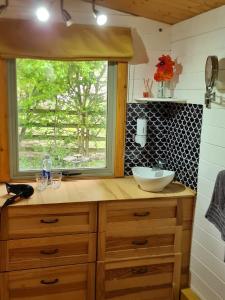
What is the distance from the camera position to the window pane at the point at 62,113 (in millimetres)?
2584

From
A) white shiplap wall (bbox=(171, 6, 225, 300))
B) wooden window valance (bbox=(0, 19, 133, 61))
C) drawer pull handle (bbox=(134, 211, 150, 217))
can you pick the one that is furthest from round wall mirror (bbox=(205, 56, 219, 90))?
drawer pull handle (bbox=(134, 211, 150, 217))

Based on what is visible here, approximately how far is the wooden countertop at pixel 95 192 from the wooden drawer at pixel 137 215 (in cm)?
5

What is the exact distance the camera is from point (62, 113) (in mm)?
2678

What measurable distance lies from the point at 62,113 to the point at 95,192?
69 centimetres

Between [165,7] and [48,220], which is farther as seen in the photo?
[165,7]

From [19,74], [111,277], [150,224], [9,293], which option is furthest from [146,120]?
[9,293]

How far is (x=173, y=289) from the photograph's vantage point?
98.3 inches

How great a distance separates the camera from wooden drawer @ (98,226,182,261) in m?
2.32

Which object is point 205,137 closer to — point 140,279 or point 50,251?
point 140,279

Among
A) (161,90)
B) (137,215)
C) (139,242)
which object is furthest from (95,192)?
(161,90)

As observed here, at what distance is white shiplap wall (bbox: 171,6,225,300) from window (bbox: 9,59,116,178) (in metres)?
0.59

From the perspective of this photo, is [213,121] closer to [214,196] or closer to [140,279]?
[214,196]

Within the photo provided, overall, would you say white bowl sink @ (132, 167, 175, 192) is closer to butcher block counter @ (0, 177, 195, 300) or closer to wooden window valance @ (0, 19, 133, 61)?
butcher block counter @ (0, 177, 195, 300)

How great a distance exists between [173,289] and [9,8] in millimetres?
2305
